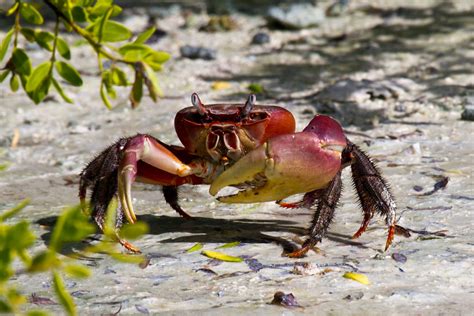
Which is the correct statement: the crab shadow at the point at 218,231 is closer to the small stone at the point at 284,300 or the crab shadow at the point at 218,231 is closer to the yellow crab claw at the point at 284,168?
the yellow crab claw at the point at 284,168

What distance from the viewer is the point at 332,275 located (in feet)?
11.5

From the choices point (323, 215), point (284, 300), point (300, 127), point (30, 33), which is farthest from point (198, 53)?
point (284, 300)

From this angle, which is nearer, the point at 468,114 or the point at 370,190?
the point at 370,190

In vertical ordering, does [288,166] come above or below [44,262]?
below

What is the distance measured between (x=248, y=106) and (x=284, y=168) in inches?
15.4

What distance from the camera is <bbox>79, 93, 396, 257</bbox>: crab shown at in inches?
139

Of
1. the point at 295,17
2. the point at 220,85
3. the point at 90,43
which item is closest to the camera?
the point at 90,43

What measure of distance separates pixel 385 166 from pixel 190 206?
1.01m

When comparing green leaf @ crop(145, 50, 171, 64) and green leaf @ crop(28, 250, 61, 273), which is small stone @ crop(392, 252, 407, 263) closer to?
green leaf @ crop(145, 50, 171, 64)

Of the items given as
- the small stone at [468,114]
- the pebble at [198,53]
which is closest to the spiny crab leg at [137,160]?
the small stone at [468,114]

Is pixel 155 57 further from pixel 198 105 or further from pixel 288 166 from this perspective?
pixel 288 166

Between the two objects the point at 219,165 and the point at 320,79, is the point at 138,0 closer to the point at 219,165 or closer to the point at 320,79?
the point at 320,79

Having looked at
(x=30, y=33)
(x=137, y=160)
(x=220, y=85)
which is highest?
(x=30, y=33)

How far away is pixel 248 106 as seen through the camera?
3.77 m
